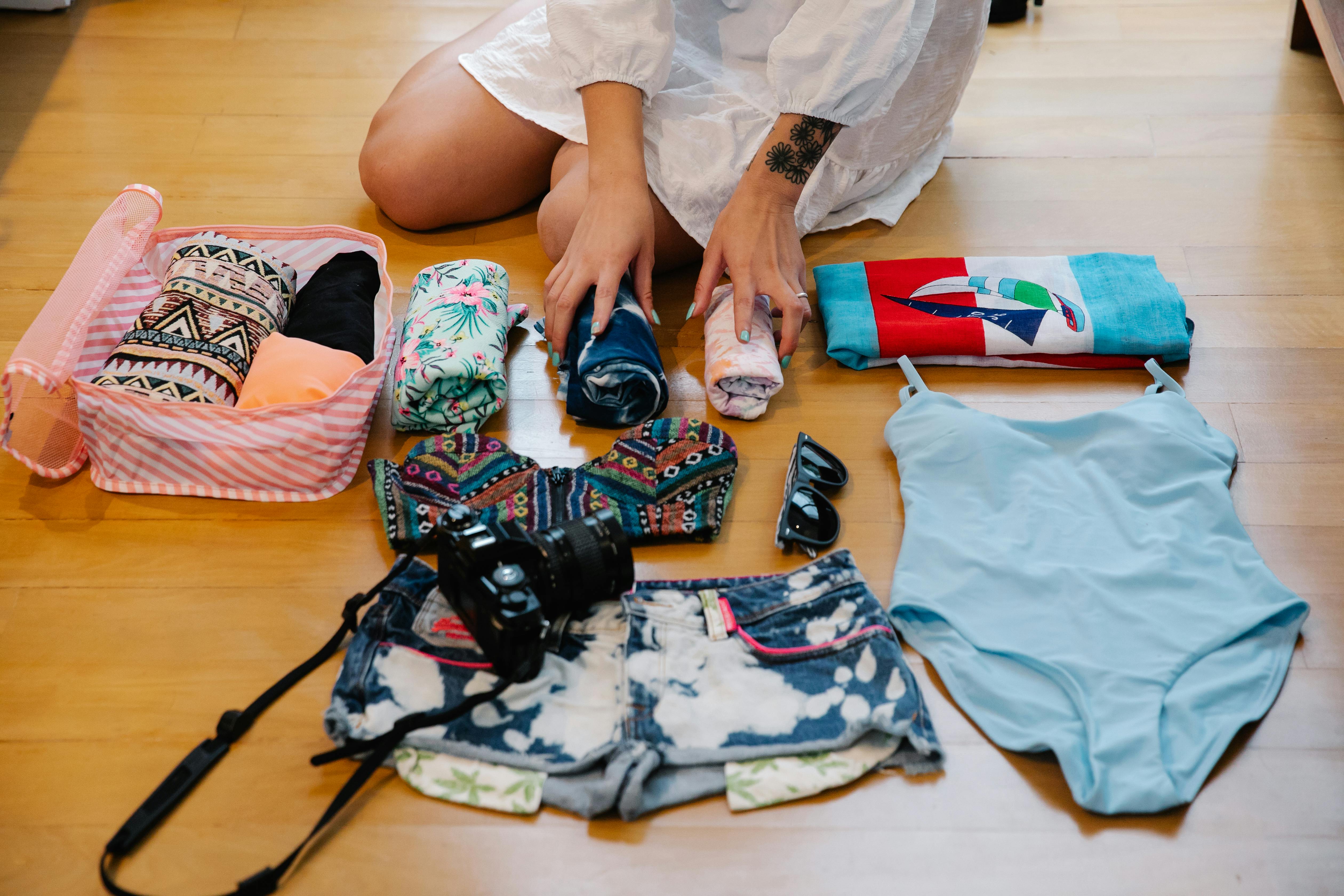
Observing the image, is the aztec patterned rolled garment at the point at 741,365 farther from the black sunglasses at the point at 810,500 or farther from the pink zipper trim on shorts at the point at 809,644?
the pink zipper trim on shorts at the point at 809,644

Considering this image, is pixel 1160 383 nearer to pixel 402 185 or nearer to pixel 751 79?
pixel 751 79

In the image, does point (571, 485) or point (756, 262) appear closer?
point (571, 485)

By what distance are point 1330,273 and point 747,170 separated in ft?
2.79

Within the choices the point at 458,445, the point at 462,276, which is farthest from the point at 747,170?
the point at 458,445

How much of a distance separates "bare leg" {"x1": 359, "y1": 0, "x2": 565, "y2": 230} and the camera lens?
2.33 feet

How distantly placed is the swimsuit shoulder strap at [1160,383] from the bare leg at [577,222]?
59cm

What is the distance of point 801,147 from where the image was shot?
1199mm

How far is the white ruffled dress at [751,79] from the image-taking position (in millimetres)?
1145

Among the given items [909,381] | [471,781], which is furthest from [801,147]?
[471,781]

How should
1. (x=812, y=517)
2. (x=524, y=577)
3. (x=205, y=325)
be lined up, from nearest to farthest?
(x=524, y=577)
(x=812, y=517)
(x=205, y=325)

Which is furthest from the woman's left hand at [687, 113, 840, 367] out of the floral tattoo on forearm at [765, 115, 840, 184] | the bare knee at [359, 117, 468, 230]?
the bare knee at [359, 117, 468, 230]

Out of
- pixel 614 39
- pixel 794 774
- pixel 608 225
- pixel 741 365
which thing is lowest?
pixel 794 774

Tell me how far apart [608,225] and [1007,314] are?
0.52m

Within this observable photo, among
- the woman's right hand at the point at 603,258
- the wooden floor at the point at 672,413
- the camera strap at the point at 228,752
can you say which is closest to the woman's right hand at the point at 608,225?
the woman's right hand at the point at 603,258
